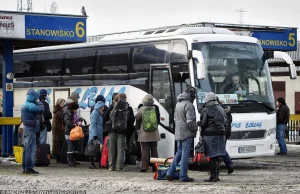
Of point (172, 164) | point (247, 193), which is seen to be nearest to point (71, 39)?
point (172, 164)

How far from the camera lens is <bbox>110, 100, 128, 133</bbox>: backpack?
784 inches

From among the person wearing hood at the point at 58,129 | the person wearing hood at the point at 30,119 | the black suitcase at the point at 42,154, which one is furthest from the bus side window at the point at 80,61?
the person wearing hood at the point at 30,119

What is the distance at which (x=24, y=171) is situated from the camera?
1919 centimetres

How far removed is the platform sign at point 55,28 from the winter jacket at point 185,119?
668 centimetres

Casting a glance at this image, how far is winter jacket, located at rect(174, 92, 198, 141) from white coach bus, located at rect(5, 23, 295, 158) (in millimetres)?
2921

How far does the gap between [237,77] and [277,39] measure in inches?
319

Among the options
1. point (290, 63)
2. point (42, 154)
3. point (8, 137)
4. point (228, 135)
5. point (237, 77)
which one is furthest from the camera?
point (8, 137)

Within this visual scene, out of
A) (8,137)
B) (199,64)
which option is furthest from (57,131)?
(199,64)

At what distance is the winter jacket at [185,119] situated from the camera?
16844mm

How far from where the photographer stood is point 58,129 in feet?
75.2

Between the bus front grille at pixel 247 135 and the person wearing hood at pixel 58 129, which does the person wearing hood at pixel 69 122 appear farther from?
the bus front grille at pixel 247 135

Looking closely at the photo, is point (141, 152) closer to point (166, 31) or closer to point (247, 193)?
point (166, 31)

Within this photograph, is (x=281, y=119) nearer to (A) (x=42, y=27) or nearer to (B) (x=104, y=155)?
(B) (x=104, y=155)

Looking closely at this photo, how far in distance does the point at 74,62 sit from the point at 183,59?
4.69 metres
